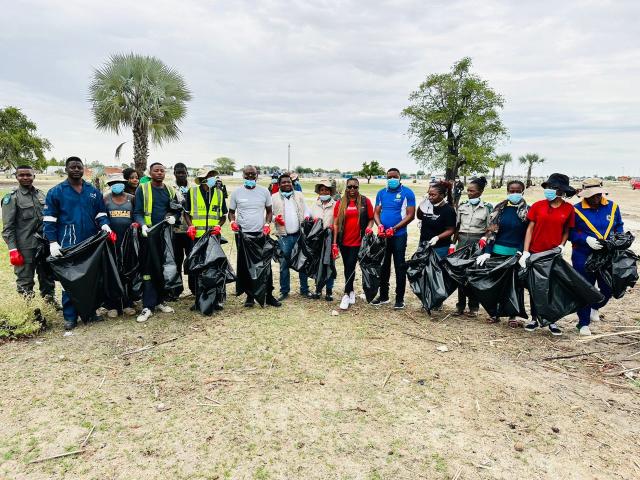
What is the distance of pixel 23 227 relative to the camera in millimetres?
4508

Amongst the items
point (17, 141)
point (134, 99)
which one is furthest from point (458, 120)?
point (17, 141)

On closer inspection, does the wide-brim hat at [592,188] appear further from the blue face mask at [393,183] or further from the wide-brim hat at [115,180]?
the wide-brim hat at [115,180]

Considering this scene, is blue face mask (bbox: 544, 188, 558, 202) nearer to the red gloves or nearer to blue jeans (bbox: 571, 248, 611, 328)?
blue jeans (bbox: 571, 248, 611, 328)

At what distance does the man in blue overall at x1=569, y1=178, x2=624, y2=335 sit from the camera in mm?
4340

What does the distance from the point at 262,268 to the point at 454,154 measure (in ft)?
59.4

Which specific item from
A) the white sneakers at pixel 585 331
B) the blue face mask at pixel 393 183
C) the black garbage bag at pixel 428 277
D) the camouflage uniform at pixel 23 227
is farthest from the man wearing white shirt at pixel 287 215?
the white sneakers at pixel 585 331

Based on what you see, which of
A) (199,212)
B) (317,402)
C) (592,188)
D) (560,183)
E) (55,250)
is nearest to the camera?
(317,402)

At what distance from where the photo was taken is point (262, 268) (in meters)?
5.02

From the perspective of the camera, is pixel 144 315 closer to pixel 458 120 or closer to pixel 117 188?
pixel 117 188

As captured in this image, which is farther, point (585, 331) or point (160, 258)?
point (160, 258)

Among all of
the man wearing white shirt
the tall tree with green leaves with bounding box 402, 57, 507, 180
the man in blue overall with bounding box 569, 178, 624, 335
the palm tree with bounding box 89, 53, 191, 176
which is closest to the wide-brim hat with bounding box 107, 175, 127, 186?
the man wearing white shirt

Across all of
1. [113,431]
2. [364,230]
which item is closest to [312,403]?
[113,431]

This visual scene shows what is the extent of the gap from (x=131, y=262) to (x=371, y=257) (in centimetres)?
286

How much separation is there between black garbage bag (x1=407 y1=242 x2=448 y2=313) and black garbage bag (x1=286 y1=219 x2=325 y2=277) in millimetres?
1240
